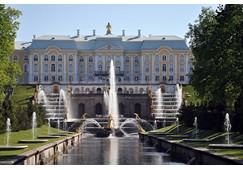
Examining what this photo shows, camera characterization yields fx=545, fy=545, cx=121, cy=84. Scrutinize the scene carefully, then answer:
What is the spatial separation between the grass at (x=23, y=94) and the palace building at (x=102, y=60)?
1092 cm

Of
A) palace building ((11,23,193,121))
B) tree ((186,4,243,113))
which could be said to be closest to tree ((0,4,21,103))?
tree ((186,4,243,113))

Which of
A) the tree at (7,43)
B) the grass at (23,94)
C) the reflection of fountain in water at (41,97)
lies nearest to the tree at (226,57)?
the tree at (7,43)

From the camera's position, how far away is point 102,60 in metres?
95.9

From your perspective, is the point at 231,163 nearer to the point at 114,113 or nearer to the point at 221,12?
the point at 221,12

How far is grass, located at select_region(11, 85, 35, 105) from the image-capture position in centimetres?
6594

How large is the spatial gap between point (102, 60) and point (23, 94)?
25.6 m

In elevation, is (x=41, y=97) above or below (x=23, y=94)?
below

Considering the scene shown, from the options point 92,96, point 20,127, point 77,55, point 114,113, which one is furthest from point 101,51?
point 20,127

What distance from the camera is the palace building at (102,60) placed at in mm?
94500

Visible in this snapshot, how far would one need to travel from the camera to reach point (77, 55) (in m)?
96.0

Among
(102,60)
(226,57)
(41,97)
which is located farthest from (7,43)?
(102,60)

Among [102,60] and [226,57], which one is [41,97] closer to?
[102,60]

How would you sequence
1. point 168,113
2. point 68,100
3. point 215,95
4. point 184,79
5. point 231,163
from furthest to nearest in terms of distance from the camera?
point 184,79 < point 68,100 < point 168,113 < point 215,95 < point 231,163

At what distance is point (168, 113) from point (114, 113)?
235 inches
